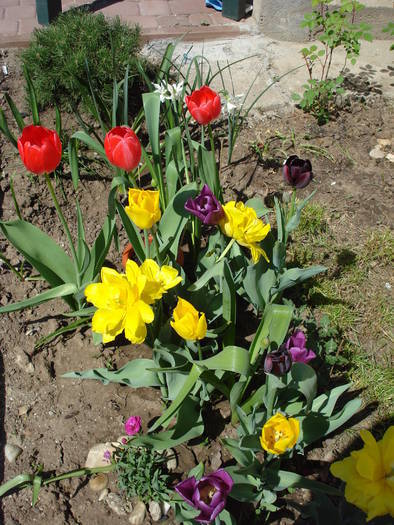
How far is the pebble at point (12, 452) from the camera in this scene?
193 centimetres

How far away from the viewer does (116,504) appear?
182cm

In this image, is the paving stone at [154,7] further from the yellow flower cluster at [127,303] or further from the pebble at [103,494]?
the pebble at [103,494]

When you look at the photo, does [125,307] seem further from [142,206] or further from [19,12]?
[19,12]

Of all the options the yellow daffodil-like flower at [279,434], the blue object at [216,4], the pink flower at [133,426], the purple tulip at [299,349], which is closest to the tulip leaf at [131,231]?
the pink flower at [133,426]

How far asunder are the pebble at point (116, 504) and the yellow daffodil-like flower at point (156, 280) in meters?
0.73

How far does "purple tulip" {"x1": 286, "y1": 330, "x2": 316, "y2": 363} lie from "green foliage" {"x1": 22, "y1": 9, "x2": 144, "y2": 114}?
201cm

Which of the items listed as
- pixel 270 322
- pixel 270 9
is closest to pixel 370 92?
pixel 270 9

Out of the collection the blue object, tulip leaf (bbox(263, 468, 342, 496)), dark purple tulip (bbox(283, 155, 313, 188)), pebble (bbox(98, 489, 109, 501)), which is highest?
the blue object

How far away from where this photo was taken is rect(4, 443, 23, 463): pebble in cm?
193

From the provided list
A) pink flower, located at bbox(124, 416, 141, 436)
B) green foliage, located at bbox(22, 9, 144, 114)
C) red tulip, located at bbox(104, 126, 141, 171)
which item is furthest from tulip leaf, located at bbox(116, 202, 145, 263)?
green foliage, located at bbox(22, 9, 144, 114)

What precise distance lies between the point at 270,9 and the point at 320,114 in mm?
1196

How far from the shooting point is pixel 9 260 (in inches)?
100

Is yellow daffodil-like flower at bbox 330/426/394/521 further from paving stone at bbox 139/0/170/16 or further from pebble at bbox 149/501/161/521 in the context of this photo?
paving stone at bbox 139/0/170/16

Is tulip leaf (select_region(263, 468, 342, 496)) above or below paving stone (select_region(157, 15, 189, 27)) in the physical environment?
below
